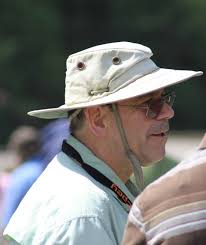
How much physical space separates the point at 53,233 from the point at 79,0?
3695 cm

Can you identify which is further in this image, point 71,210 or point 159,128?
point 159,128

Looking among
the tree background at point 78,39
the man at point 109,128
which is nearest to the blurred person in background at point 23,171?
the man at point 109,128

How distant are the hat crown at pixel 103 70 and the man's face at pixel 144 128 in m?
0.08

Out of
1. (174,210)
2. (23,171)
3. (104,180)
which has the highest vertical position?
(174,210)

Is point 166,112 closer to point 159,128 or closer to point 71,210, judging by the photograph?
point 159,128

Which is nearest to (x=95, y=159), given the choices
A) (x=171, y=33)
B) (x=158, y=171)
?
(x=158, y=171)

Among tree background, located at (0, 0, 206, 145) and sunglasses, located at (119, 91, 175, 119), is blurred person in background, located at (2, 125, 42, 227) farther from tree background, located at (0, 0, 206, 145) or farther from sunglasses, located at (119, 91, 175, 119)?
tree background, located at (0, 0, 206, 145)

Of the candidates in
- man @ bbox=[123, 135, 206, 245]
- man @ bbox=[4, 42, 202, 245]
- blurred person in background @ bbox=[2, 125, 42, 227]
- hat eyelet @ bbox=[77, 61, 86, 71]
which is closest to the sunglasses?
man @ bbox=[4, 42, 202, 245]

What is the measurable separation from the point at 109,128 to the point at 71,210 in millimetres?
376

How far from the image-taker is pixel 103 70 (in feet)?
10.2

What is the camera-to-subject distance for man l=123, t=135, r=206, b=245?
83.0 inches

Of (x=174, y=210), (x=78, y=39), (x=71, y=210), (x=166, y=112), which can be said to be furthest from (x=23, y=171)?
(x=78, y=39)

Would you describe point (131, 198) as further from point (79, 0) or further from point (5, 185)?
point (79, 0)

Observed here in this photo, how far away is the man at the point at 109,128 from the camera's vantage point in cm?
298
